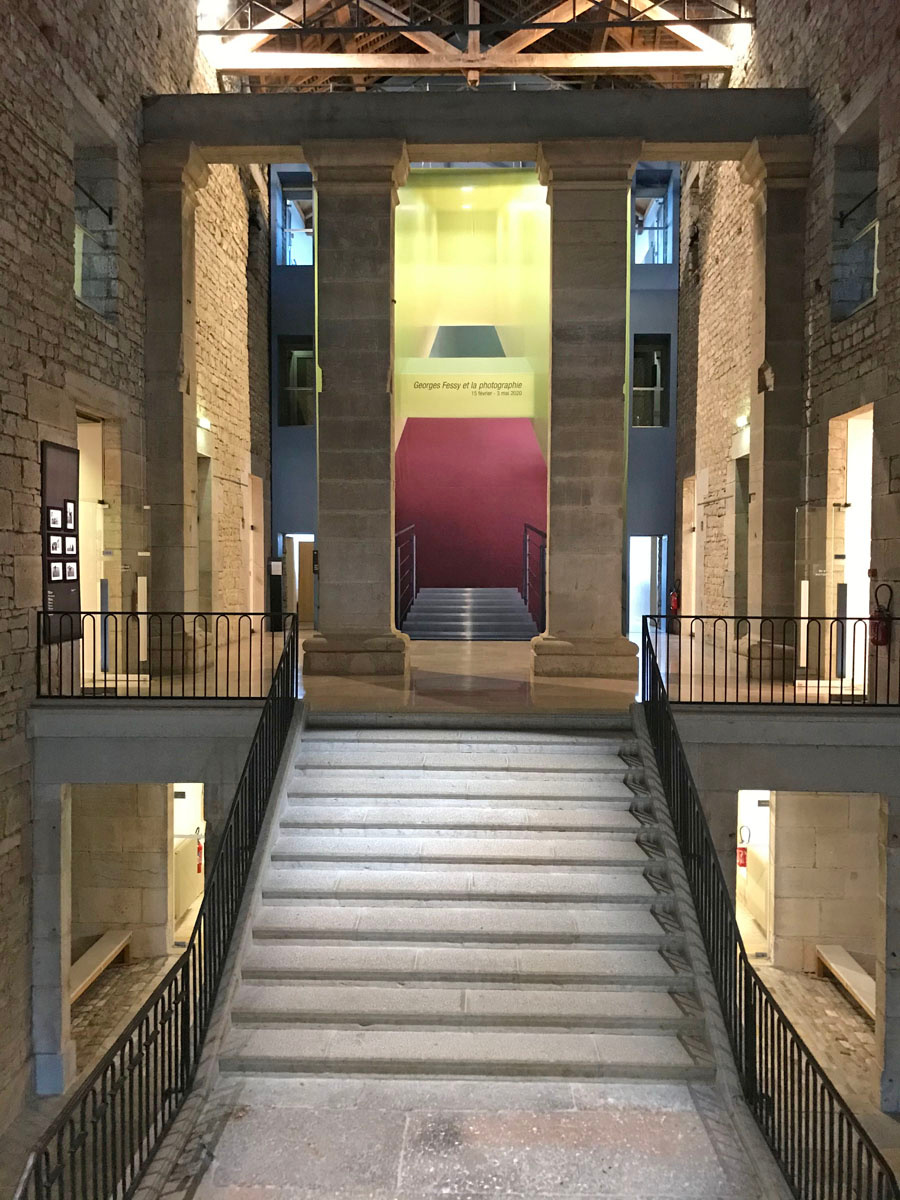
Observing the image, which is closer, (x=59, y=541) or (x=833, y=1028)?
(x=59, y=541)

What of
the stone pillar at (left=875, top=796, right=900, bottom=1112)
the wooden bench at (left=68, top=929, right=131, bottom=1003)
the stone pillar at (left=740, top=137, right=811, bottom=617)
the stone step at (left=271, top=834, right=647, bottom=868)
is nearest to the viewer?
the stone step at (left=271, top=834, right=647, bottom=868)

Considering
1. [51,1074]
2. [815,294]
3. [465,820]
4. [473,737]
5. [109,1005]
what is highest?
[815,294]

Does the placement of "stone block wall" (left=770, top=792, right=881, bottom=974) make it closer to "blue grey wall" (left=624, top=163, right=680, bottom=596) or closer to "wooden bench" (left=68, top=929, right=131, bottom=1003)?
"wooden bench" (left=68, top=929, right=131, bottom=1003)

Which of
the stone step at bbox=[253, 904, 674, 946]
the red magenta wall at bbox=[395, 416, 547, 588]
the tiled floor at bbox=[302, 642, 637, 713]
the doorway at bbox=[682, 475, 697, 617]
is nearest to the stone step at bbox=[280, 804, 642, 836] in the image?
the stone step at bbox=[253, 904, 674, 946]

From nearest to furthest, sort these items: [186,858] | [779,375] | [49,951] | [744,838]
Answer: [49,951] → [779,375] → [186,858] → [744,838]

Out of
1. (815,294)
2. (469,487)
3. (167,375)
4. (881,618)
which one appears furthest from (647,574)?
(167,375)

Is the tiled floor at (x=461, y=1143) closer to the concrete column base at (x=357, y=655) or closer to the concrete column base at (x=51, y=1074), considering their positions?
the concrete column base at (x=51, y=1074)

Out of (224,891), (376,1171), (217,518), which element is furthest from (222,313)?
(376,1171)

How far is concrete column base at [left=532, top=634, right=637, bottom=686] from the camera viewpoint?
33.6 ft

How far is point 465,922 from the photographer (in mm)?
5973

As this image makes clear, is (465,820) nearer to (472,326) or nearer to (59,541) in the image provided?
(59,541)

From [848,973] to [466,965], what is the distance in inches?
231

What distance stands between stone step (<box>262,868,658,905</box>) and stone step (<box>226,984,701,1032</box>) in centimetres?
71

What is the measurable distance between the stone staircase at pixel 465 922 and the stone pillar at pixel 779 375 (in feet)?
13.6
